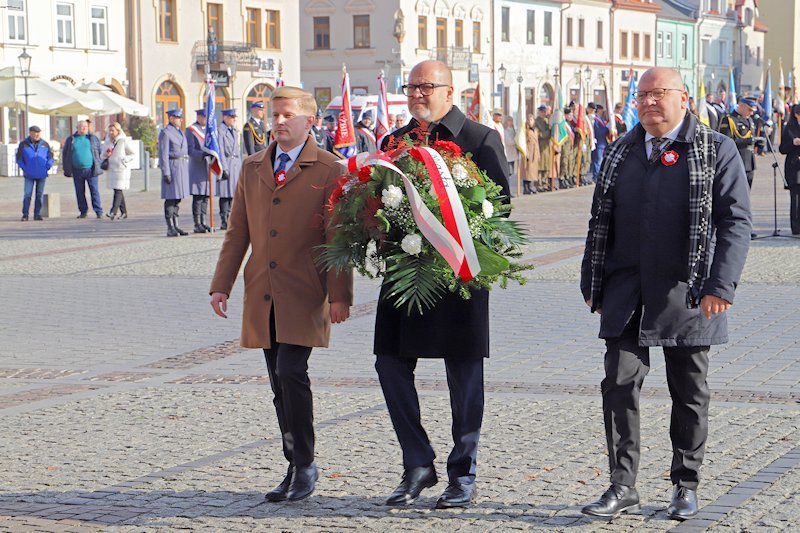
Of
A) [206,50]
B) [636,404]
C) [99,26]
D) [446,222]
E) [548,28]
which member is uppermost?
[548,28]

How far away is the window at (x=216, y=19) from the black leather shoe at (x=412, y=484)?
5481cm

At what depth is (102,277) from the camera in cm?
1535

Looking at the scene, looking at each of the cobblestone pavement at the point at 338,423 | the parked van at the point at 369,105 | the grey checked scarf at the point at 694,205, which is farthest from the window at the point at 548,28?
the grey checked scarf at the point at 694,205

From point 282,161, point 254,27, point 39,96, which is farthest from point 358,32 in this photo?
point 282,161

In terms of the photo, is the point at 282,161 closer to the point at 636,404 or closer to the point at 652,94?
the point at 652,94

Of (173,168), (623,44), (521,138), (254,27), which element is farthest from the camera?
(623,44)

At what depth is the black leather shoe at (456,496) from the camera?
581 centimetres

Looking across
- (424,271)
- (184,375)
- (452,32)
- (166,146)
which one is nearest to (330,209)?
(424,271)

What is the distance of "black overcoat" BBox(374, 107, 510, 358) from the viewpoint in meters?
5.85

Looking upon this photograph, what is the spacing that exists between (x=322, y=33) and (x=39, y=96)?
3336 centimetres

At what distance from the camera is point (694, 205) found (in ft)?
18.3

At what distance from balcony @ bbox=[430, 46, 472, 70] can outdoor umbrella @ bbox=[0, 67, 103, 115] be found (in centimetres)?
3375

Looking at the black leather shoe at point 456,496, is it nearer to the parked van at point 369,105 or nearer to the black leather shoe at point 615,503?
the black leather shoe at point 615,503

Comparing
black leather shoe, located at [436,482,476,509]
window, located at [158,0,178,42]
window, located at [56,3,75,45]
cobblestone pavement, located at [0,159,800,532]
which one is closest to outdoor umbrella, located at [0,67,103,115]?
window, located at [56,3,75,45]
